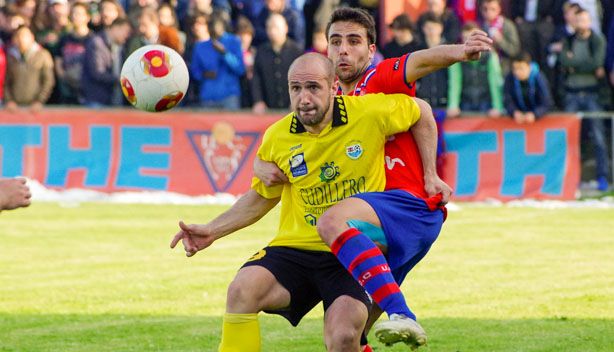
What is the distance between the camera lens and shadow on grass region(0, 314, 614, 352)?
30.5ft

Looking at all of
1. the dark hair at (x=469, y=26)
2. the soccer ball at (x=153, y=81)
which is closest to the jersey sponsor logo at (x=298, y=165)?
the soccer ball at (x=153, y=81)

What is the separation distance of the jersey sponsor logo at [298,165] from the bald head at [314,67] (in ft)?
1.52

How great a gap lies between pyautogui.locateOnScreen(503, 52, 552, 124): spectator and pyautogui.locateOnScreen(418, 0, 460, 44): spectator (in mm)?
1068

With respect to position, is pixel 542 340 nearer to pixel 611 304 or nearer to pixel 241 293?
pixel 611 304

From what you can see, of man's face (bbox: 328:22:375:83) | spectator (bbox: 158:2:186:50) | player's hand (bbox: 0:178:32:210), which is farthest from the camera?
spectator (bbox: 158:2:186:50)

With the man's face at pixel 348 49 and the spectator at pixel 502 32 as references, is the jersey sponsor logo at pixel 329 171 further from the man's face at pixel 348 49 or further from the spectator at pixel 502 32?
the spectator at pixel 502 32

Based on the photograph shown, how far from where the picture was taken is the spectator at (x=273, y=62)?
62.7ft

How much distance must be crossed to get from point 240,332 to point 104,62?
515 inches

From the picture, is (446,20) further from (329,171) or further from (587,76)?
(329,171)

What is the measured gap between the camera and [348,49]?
8.18m

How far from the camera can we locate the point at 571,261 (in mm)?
13398

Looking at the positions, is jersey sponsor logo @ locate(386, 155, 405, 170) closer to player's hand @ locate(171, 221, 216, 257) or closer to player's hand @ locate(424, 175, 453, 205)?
player's hand @ locate(424, 175, 453, 205)

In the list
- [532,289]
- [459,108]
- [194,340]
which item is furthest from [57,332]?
[459,108]

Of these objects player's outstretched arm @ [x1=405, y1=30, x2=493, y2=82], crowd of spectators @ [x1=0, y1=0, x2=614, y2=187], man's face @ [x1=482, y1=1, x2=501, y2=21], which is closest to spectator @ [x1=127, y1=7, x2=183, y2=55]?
crowd of spectators @ [x1=0, y1=0, x2=614, y2=187]
